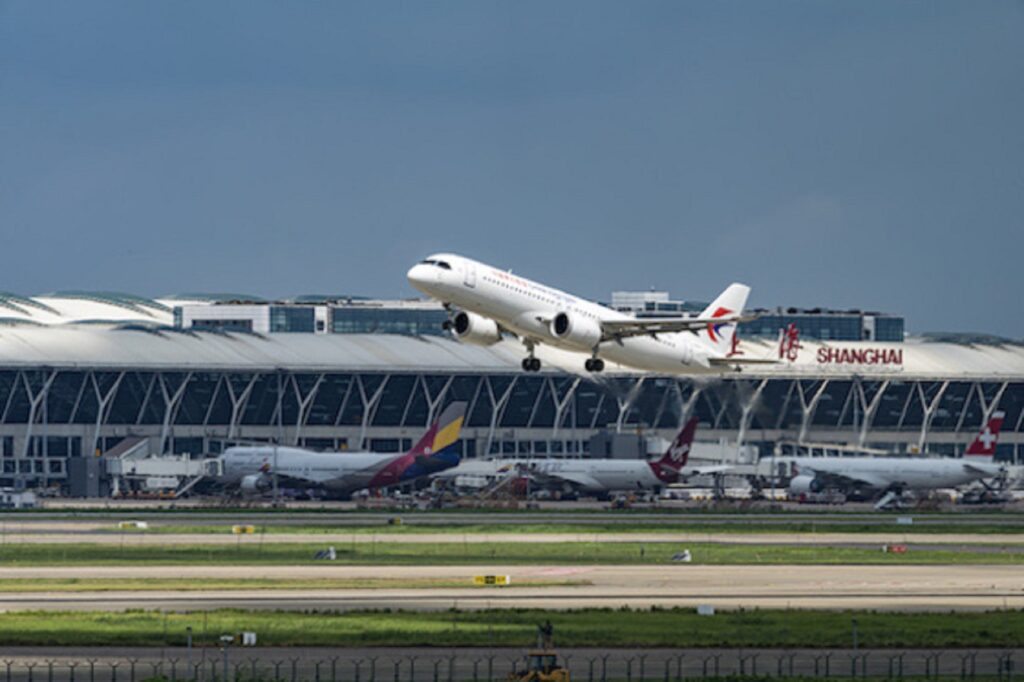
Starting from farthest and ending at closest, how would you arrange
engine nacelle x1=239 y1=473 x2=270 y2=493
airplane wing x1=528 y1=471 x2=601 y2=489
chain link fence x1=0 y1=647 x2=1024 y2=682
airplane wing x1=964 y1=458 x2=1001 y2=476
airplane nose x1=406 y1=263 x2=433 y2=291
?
airplane wing x1=964 y1=458 x2=1001 y2=476 < airplane wing x1=528 y1=471 x2=601 y2=489 < engine nacelle x1=239 y1=473 x2=270 y2=493 < airplane nose x1=406 y1=263 x2=433 y2=291 < chain link fence x1=0 y1=647 x2=1024 y2=682

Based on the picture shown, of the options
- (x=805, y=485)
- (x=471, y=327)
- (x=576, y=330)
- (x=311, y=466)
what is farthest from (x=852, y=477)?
(x=471, y=327)

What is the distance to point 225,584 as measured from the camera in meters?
87.2

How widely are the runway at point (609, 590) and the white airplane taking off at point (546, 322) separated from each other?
13.7m

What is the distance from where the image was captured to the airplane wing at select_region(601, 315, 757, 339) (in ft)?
364

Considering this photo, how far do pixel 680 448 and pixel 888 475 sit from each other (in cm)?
1981

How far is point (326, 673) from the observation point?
56938mm

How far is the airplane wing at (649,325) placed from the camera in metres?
111

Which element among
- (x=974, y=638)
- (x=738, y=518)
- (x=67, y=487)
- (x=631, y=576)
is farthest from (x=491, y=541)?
(x=67, y=487)

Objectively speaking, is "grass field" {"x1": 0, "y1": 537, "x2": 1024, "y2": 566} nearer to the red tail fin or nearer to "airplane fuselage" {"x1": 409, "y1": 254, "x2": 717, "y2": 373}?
"airplane fuselage" {"x1": 409, "y1": 254, "x2": 717, "y2": 373}

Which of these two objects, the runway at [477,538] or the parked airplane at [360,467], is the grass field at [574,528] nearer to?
the runway at [477,538]

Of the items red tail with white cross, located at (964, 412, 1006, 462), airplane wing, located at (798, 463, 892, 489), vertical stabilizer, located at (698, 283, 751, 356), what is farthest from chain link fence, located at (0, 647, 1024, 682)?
red tail with white cross, located at (964, 412, 1006, 462)

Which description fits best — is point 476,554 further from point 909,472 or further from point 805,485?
point 909,472

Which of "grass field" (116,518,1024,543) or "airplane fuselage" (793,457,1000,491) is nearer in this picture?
"grass field" (116,518,1024,543)

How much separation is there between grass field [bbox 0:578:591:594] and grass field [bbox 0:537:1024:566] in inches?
395
